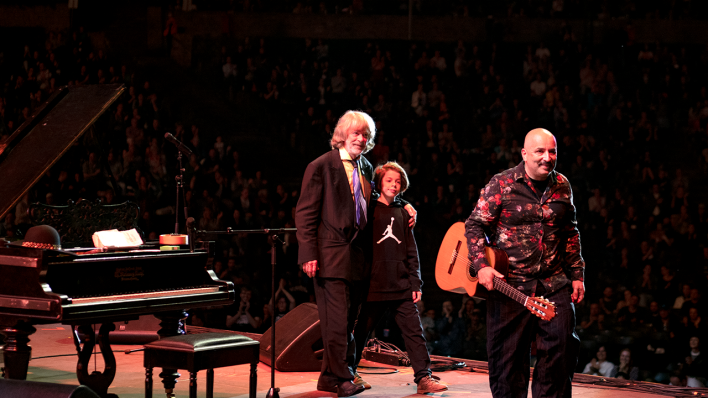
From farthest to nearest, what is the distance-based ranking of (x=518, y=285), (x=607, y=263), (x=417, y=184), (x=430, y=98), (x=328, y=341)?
1. (x=430, y=98)
2. (x=417, y=184)
3. (x=607, y=263)
4. (x=328, y=341)
5. (x=518, y=285)

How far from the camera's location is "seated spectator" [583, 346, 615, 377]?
8352 millimetres

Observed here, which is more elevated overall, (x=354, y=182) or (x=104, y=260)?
(x=354, y=182)

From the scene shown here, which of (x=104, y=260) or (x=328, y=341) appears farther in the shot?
(x=328, y=341)

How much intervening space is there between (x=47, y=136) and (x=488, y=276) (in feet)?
8.73

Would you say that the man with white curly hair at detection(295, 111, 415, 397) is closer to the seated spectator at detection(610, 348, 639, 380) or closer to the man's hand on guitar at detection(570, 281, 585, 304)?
the man's hand on guitar at detection(570, 281, 585, 304)

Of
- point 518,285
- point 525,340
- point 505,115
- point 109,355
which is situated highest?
point 505,115

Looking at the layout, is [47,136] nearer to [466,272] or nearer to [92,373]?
[92,373]

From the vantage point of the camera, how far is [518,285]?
3.62m

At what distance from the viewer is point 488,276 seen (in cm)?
359

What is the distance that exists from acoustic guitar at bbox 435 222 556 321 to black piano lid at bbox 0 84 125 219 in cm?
215

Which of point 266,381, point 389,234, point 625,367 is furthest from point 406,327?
point 625,367

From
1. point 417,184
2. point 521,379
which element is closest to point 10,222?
point 417,184

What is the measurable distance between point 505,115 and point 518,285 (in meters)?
8.23

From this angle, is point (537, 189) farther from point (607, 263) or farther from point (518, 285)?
point (607, 263)
